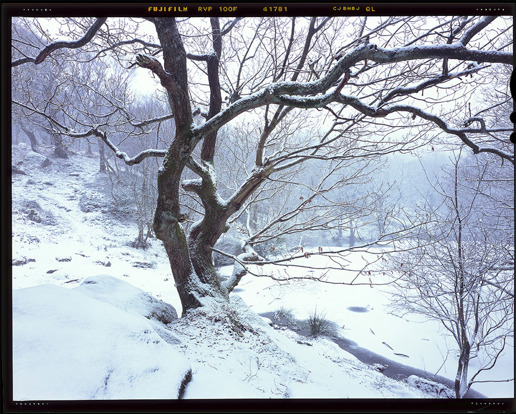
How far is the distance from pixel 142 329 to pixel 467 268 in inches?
103

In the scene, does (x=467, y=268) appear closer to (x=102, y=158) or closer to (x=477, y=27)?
(x=477, y=27)

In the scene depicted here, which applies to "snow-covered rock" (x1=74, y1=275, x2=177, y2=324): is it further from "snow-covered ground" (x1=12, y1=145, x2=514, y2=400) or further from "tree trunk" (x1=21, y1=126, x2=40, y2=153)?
"tree trunk" (x1=21, y1=126, x2=40, y2=153)

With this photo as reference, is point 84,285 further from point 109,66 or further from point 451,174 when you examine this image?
point 451,174

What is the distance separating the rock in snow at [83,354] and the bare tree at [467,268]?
187 cm

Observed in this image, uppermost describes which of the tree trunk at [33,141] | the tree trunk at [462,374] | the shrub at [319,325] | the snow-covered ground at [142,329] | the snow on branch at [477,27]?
the snow on branch at [477,27]

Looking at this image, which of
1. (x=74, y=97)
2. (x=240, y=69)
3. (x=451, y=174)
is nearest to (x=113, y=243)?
(x=74, y=97)

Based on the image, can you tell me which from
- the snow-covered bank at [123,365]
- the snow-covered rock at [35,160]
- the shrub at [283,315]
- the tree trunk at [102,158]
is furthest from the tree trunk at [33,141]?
the shrub at [283,315]

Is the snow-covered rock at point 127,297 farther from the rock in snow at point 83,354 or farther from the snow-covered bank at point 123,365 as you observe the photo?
the rock in snow at point 83,354

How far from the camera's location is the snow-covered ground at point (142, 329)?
1.14 metres

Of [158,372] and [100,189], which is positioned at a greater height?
[100,189]

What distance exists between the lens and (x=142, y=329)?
132 cm

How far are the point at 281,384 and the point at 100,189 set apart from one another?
11.4 feet

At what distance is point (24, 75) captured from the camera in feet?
6.50

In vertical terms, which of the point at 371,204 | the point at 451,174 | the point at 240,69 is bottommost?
the point at 371,204
